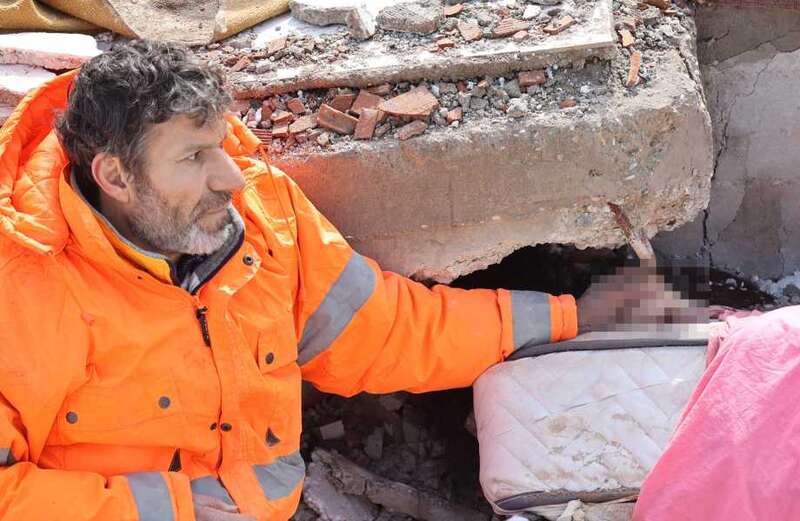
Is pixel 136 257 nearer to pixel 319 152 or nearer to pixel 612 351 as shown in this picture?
pixel 319 152

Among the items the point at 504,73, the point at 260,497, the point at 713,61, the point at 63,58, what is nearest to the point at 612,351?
the point at 504,73

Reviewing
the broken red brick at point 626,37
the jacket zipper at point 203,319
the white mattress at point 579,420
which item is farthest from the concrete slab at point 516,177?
the jacket zipper at point 203,319

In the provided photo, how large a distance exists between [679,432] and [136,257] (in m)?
1.56

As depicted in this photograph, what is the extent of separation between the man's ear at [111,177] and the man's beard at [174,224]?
3cm

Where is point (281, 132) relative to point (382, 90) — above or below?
below

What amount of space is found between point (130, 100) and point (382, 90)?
3.20 ft

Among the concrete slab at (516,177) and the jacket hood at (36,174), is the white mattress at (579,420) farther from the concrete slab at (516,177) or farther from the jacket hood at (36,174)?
the jacket hood at (36,174)

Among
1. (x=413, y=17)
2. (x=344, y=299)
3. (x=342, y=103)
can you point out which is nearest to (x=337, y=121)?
(x=342, y=103)

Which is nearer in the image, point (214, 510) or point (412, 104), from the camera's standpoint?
point (214, 510)

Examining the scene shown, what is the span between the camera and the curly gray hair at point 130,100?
7.82 feet

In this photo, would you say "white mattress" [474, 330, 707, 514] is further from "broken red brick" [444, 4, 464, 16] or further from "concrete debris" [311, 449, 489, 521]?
"broken red brick" [444, 4, 464, 16]

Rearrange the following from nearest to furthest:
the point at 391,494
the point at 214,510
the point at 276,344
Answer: the point at 214,510 → the point at 276,344 → the point at 391,494

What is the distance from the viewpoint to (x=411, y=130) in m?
2.98

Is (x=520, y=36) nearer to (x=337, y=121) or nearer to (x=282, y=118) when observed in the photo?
(x=337, y=121)
